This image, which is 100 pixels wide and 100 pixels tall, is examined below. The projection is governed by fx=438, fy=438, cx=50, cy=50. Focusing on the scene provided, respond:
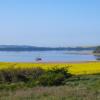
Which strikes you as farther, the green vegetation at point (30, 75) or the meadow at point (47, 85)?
the green vegetation at point (30, 75)

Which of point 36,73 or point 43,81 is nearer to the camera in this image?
point 43,81

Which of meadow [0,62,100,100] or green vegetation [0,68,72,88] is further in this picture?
green vegetation [0,68,72,88]

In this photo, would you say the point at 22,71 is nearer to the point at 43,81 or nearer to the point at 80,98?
the point at 43,81

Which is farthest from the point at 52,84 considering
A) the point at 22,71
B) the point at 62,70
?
the point at 22,71

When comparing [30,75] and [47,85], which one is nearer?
[47,85]

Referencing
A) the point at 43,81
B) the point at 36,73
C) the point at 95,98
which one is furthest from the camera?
the point at 36,73

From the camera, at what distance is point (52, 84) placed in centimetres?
2289

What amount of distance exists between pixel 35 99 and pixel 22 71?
16.7 metres

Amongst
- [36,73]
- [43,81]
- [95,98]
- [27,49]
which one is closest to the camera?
[95,98]

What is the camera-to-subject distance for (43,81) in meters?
22.8

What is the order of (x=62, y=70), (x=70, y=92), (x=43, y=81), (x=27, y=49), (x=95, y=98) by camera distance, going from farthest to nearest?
(x=27, y=49)
(x=62, y=70)
(x=43, y=81)
(x=70, y=92)
(x=95, y=98)

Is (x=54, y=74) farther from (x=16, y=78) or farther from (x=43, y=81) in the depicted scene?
(x=16, y=78)

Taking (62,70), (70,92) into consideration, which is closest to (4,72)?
(62,70)

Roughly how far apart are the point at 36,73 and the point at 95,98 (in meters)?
15.4
